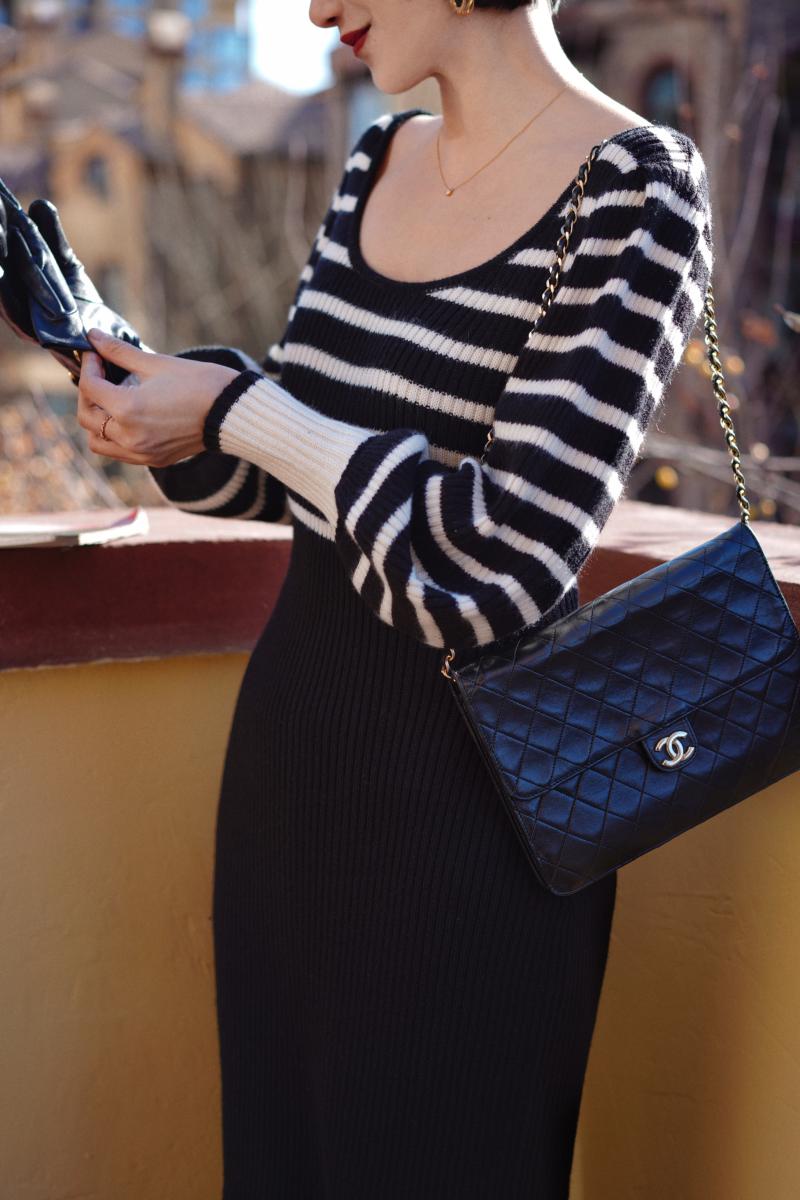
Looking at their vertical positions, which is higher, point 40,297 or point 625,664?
point 40,297

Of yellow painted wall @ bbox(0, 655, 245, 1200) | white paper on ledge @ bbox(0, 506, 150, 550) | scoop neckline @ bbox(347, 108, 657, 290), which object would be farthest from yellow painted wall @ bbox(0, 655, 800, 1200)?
scoop neckline @ bbox(347, 108, 657, 290)

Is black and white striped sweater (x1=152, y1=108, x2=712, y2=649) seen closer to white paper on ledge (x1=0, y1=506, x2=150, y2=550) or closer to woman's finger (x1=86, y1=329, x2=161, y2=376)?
woman's finger (x1=86, y1=329, x2=161, y2=376)

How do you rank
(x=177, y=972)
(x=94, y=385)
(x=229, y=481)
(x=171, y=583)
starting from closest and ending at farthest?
1. (x=94, y=385)
2. (x=229, y=481)
3. (x=171, y=583)
4. (x=177, y=972)

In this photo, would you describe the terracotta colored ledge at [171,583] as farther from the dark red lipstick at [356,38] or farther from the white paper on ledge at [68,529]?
the dark red lipstick at [356,38]

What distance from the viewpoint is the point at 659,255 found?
121 cm

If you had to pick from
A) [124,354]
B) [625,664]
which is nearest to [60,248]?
[124,354]

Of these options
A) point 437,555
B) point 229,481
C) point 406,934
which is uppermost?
point 437,555

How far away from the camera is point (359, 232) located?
1598mm

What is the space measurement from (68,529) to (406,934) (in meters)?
0.79

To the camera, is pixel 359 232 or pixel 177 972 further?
pixel 177 972

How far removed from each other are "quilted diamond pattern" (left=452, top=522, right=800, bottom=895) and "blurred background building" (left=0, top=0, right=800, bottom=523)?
116 centimetres

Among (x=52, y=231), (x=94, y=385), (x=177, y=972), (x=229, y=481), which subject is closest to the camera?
(x=94, y=385)

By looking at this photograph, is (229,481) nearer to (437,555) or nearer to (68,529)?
(68,529)

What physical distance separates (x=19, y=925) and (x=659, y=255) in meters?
1.29
